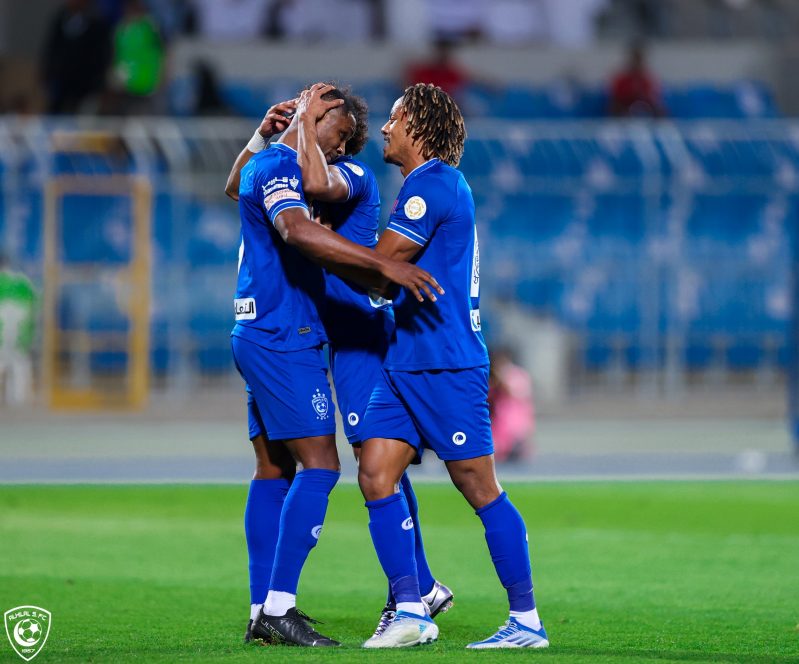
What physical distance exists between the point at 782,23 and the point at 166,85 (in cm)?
1129

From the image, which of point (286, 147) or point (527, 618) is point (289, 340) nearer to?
point (286, 147)

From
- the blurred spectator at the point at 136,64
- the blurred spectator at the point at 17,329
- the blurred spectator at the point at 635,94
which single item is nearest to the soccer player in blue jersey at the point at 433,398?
the blurred spectator at the point at 17,329

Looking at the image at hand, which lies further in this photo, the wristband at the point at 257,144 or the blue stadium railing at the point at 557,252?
the blue stadium railing at the point at 557,252

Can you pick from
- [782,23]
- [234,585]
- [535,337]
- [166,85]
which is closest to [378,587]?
[234,585]

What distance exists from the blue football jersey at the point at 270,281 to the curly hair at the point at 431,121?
515 mm

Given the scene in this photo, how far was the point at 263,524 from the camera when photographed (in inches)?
255

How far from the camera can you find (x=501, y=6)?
25.8 metres

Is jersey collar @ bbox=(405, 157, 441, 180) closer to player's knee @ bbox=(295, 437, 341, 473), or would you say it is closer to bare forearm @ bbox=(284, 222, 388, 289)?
bare forearm @ bbox=(284, 222, 388, 289)

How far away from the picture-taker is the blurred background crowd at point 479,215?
19266 mm

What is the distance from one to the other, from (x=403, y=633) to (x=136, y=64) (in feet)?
56.3

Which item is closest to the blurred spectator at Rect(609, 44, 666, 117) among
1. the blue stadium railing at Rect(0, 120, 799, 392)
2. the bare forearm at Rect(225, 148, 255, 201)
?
the blue stadium railing at Rect(0, 120, 799, 392)

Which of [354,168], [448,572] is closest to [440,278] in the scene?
[354,168]

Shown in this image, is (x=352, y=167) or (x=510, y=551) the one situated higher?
(x=352, y=167)

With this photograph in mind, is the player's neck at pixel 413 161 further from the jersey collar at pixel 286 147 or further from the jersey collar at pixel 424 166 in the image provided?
the jersey collar at pixel 286 147
